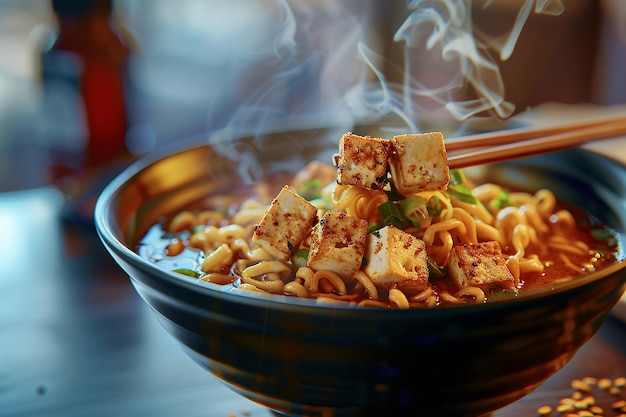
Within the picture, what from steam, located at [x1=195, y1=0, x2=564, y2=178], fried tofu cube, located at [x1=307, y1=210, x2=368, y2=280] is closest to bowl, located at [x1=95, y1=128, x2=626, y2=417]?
fried tofu cube, located at [x1=307, y1=210, x2=368, y2=280]

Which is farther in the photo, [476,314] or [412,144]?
[412,144]

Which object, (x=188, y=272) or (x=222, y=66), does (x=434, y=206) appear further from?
(x=222, y=66)

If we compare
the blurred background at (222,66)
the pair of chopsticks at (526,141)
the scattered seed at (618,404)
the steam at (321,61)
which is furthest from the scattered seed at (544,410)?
the steam at (321,61)

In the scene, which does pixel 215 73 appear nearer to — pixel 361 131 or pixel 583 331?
pixel 361 131

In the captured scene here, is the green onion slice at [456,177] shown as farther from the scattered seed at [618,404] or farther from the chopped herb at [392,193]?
the scattered seed at [618,404]

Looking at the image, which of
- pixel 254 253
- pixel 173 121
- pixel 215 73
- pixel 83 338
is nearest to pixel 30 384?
pixel 83 338

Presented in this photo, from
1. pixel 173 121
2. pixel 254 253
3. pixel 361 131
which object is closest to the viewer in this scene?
pixel 254 253

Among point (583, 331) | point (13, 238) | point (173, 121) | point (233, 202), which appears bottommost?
point (173, 121)
